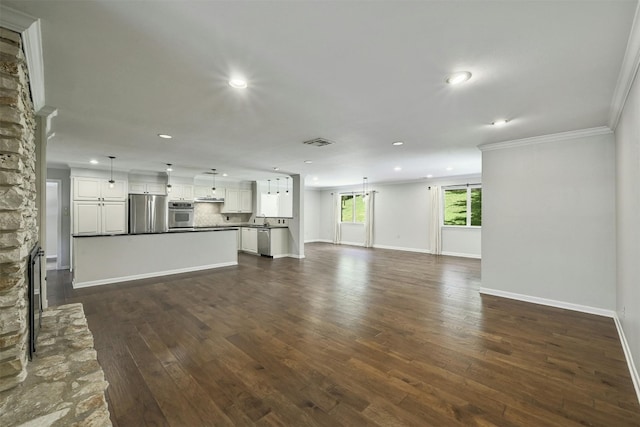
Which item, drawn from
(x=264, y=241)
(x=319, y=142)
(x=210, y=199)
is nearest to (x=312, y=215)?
(x=264, y=241)

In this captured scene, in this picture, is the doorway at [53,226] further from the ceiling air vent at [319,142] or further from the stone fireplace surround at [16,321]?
the ceiling air vent at [319,142]

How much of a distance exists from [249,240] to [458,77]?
7.97m

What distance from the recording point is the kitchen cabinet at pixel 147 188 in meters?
7.52

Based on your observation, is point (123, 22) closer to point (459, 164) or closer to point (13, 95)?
point (13, 95)

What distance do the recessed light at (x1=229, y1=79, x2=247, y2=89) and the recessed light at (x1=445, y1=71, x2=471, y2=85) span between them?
1.81 meters

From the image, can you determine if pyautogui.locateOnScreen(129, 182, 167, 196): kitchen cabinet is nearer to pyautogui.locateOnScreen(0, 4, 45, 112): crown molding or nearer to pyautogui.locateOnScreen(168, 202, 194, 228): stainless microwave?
pyautogui.locateOnScreen(168, 202, 194, 228): stainless microwave

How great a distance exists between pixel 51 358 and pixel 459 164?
735 cm

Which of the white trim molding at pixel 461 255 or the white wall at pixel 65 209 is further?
the white trim molding at pixel 461 255

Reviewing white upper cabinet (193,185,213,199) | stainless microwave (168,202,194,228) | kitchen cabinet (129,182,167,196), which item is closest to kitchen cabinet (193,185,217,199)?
white upper cabinet (193,185,213,199)

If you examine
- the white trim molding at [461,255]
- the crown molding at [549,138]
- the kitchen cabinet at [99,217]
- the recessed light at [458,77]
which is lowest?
the white trim molding at [461,255]

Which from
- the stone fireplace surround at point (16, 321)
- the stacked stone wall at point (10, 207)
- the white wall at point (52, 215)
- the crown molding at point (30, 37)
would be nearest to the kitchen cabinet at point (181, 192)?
the white wall at point (52, 215)

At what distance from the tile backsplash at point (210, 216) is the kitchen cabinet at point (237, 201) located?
33cm

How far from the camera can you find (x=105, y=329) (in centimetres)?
309

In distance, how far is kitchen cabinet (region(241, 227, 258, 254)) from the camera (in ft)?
29.0
